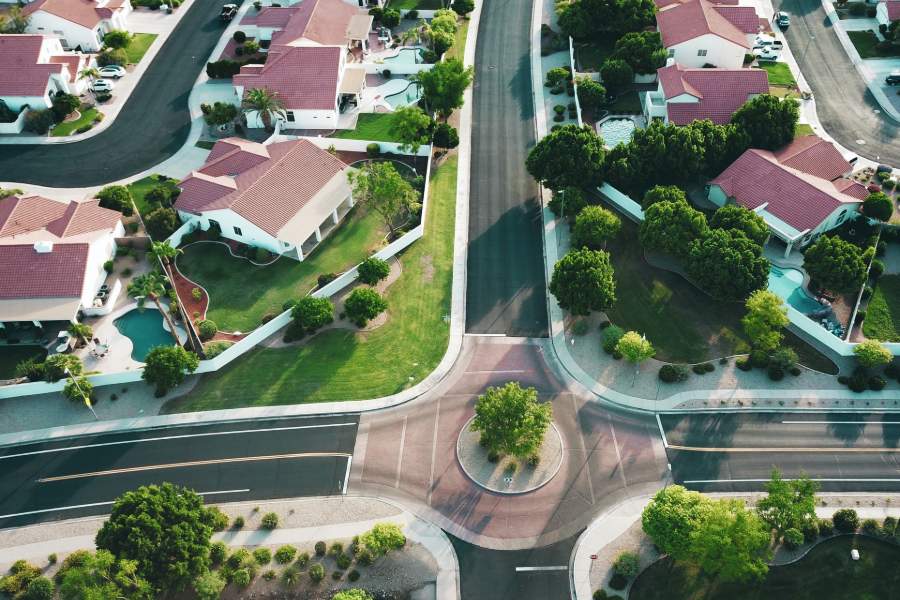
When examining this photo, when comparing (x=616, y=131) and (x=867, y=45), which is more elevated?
(x=867, y=45)

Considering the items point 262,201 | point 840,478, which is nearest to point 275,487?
point 262,201

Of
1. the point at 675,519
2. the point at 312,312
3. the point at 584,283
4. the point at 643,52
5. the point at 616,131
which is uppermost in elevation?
the point at 643,52

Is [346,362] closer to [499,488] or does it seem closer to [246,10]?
[499,488]

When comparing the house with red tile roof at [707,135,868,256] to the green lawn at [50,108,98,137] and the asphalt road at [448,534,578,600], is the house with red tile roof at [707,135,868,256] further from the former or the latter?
the green lawn at [50,108,98,137]

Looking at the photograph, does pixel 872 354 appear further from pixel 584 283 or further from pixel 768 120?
pixel 768 120

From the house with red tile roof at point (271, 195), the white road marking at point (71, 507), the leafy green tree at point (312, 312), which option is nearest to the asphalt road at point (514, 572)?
the white road marking at point (71, 507)

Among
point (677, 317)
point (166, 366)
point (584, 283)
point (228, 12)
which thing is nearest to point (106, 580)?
point (166, 366)
